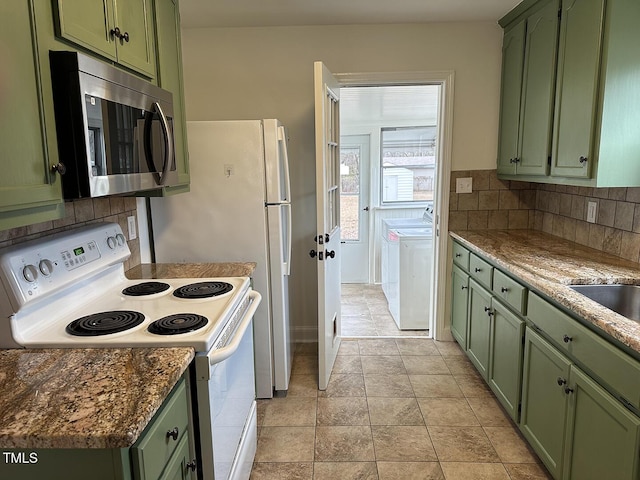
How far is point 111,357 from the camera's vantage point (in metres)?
1.24

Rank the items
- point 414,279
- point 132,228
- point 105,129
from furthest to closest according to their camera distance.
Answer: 1. point 414,279
2. point 132,228
3. point 105,129

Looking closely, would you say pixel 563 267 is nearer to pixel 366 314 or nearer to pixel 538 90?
pixel 538 90

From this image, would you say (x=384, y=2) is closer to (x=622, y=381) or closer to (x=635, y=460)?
(x=622, y=381)

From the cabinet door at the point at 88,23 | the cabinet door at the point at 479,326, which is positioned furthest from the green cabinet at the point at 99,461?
the cabinet door at the point at 479,326

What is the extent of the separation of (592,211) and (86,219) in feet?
8.76

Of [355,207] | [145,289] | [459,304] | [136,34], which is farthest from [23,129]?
[355,207]

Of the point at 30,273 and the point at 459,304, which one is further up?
the point at 30,273

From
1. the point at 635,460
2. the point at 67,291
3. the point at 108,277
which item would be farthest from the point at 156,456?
the point at 635,460

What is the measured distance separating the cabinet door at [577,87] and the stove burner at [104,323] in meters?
2.11

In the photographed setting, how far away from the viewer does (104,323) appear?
1.43 m

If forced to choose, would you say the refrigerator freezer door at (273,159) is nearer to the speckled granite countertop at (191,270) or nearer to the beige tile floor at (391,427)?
the speckled granite countertop at (191,270)

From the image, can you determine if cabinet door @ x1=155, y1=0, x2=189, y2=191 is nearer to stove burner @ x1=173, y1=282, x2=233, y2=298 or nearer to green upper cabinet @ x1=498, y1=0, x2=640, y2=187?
stove burner @ x1=173, y1=282, x2=233, y2=298

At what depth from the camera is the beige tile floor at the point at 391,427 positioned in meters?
2.06

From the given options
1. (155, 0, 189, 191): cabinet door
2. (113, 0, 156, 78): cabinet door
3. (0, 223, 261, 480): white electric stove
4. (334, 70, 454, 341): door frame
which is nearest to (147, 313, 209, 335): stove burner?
(0, 223, 261, 480): white electric stove
